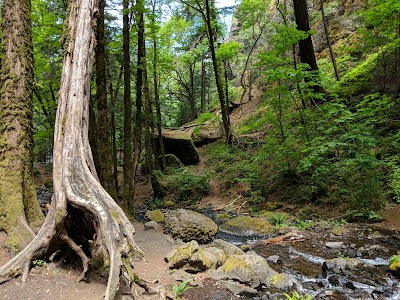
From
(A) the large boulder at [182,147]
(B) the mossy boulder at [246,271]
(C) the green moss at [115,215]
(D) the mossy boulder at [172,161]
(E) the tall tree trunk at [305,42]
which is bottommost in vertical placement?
(B) the mossy boulder at [246,271]

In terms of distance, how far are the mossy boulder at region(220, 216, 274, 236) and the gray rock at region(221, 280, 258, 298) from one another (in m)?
3.81

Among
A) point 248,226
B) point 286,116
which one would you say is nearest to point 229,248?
point 248,226

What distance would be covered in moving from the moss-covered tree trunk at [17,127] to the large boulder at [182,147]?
14.7m

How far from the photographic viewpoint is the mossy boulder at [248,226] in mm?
8781

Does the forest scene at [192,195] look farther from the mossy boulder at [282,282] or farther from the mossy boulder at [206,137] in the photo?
the mossy boulder at [206,137]

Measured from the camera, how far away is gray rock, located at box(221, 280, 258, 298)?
4.80 meters

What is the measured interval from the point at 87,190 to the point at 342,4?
73.1 ft

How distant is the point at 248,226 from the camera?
360 inches

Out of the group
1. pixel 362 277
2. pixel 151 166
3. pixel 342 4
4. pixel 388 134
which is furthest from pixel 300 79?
pixel 342 4

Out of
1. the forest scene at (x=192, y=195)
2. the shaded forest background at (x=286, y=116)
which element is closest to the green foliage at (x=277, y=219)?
the forest scene at (x=192, y=195)

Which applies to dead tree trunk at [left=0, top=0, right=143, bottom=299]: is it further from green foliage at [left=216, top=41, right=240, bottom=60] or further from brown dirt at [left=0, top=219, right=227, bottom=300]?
green foliage at [left=216, top=41, right=240, bottom=60]

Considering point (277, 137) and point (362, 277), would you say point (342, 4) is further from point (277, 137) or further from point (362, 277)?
point (362, 277)

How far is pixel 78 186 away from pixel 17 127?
81.7 inches

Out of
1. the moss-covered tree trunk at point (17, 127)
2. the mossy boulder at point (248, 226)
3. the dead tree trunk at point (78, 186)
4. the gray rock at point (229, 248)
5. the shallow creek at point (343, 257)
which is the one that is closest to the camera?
the dead tree trunk at point (78, 186)
